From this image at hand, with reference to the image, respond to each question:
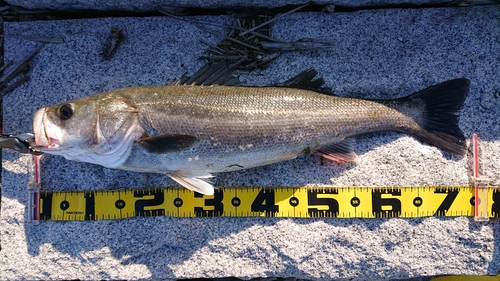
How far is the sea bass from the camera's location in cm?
292

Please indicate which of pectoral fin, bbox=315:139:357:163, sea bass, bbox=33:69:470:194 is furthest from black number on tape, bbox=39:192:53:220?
pectoral fin, bbox=315:139:357:163

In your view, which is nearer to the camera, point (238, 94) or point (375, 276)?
point (238, 94)

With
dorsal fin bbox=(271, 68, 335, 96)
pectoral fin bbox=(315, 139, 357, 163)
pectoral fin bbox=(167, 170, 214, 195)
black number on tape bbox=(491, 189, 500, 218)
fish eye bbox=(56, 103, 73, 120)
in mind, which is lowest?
black number on tape bbox=(491, 189, 500, 218)

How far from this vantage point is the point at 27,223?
138 inches

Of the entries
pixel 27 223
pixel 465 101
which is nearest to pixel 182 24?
pixel 27 223

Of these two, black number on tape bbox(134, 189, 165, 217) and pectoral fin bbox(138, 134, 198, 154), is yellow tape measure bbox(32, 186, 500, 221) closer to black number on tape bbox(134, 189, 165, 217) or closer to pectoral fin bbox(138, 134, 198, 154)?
black number on tape bbox(134, 189, 165, 217)

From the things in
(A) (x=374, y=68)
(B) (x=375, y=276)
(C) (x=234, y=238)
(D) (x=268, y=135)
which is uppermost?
(A) (x=374, y=68)

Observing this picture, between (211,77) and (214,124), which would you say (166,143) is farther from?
(211,77)

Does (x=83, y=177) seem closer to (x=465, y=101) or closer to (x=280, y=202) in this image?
(x=280, y=202)

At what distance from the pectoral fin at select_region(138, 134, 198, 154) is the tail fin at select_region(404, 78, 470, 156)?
192 centimetres

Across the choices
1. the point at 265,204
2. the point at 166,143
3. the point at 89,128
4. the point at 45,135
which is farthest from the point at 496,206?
the point at 45,135

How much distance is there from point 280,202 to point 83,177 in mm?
1821

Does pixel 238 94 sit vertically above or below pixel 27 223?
above

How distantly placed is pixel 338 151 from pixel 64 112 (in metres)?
2.21
